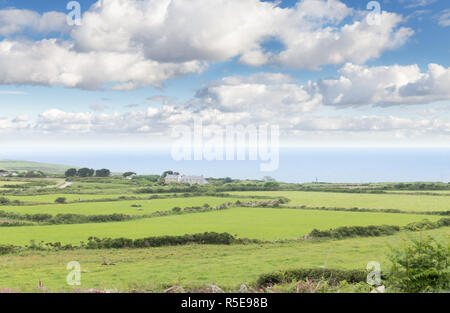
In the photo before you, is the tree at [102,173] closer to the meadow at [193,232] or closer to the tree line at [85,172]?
the tree line at [85,172]

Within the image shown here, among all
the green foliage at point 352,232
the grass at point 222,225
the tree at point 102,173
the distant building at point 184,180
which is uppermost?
the tree at point 102,173

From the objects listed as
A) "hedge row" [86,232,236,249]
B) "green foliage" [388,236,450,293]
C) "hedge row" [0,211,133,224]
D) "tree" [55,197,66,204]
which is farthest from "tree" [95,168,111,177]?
"green foliage" [388,236,450,293]

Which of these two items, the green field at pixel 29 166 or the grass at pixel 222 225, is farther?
the green field at pixel 29 166

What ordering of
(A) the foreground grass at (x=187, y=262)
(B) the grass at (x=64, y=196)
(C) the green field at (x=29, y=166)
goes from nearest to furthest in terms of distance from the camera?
1. (A) the foreground grass at (x=187, y=262)
2. (B) the grass at (x=64, y=196)
3. (C) the green field at (x=29, y=166)

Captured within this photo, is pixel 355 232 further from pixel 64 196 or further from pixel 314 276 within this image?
pixel 64 196

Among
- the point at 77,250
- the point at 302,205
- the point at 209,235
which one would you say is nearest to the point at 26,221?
the point at 77,250

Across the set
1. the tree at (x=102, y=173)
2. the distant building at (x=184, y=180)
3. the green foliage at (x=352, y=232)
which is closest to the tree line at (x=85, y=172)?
the tree at (x=102, y=173)

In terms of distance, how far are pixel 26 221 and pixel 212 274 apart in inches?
1179

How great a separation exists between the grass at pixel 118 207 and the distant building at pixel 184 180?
53.3 feet

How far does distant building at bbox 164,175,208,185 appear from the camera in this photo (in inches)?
2792

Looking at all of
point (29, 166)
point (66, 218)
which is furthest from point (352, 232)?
point (29, 166)

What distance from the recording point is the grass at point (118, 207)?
4344cm
